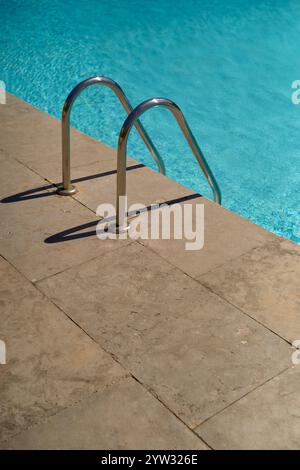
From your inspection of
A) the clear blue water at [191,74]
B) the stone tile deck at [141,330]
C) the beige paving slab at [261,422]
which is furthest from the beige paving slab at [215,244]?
the clear blue water at [191,74]

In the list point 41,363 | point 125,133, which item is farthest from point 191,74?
point 41,363

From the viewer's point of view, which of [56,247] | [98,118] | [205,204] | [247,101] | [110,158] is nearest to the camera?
[56,247]

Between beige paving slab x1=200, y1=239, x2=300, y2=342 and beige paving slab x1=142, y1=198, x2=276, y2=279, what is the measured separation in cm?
6

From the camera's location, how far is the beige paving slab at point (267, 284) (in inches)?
128

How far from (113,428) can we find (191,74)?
642 cm

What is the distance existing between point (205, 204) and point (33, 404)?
6.62 ft

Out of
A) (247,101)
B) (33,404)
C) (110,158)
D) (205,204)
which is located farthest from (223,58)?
(33,404)

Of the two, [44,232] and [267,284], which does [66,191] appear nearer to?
[44,232]

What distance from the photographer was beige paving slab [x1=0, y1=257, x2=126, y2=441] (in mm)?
2689

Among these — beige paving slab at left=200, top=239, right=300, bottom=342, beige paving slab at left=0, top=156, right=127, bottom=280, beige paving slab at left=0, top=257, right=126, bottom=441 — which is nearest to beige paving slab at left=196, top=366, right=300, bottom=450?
beige paving slab at left=200, top=239, right=300, bottom=342

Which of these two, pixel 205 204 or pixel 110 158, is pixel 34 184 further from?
pixel 205 204

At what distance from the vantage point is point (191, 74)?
830cm

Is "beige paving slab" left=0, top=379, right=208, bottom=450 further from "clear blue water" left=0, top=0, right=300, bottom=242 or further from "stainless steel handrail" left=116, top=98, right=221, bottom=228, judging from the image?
"clear blue water" left=0, top=0, right=300, bottom=242

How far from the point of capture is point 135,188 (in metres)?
4.46
